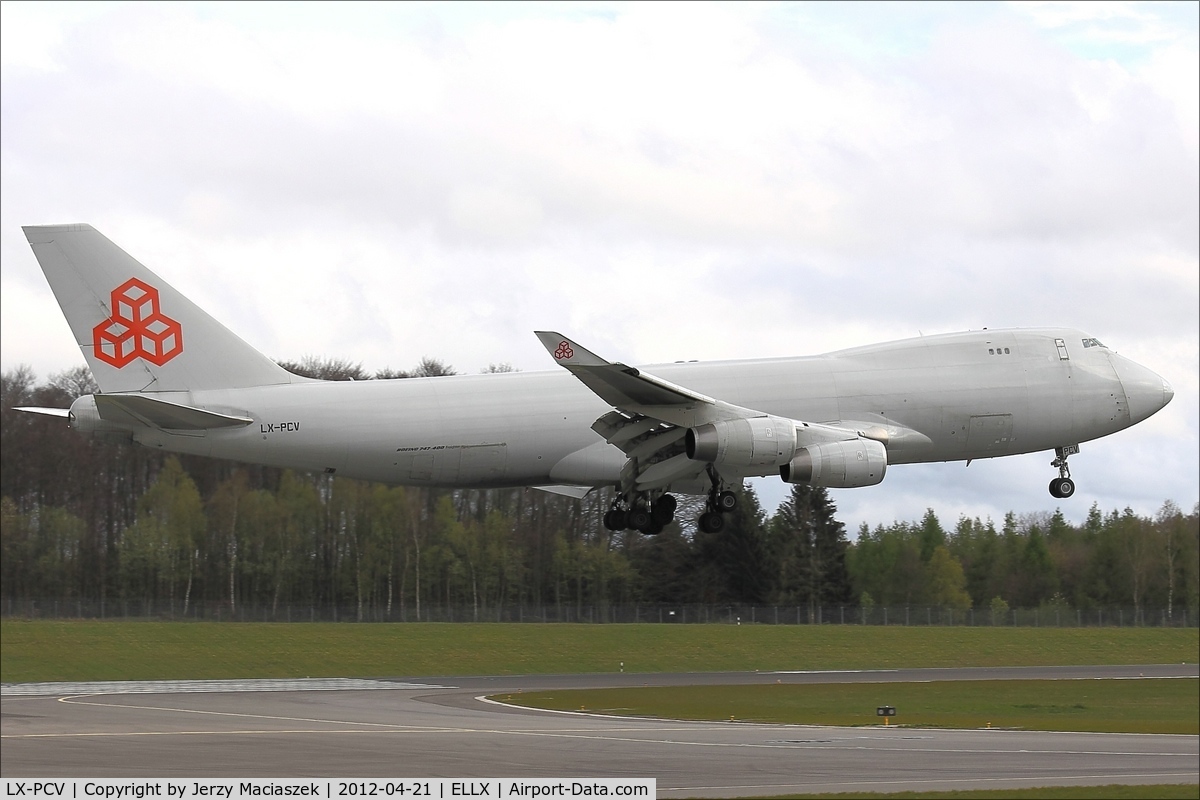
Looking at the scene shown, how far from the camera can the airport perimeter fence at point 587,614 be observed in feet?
310

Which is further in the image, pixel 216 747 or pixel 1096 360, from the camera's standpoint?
pixel 216 747

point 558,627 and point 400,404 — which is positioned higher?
point 400,404

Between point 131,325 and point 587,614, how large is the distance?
65.4 meters

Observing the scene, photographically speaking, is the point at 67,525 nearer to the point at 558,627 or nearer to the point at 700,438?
the point at 558,627

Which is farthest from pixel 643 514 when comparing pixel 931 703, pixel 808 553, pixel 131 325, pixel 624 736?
pixel 808 553

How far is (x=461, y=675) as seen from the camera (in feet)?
267

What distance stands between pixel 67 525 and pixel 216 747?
196 ft

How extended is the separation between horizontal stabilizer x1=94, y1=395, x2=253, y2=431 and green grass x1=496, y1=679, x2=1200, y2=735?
1170 inches

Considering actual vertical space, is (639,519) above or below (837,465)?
below

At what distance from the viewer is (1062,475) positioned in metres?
40.2

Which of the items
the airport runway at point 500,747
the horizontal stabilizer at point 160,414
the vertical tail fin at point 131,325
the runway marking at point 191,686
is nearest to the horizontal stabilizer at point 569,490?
the vertical tail fin at point 131,325

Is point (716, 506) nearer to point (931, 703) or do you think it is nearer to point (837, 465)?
point (837, 465)

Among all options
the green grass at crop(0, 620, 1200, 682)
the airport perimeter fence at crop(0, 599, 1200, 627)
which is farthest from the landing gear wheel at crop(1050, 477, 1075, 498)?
the airport perimeter fence at crop(0, 599, 1200, 627)

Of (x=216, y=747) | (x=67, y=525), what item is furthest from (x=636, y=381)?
(x=67, y=525)
